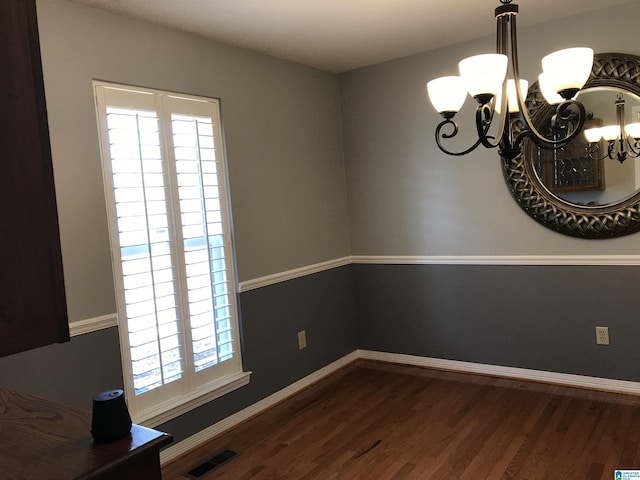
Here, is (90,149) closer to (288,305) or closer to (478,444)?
(288,305)

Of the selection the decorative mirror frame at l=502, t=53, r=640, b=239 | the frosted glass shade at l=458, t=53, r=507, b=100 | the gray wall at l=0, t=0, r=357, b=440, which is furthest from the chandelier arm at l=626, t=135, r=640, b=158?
the gray wall at l=0, t=0, r=357, b=440

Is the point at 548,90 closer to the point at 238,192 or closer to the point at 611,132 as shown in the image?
the point at 611,132

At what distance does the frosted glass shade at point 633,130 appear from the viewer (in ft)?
10.1

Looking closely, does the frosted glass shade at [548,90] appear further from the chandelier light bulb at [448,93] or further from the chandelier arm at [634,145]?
the chandelier arm at [634,145]

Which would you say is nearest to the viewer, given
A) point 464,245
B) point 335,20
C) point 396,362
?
point 335,20

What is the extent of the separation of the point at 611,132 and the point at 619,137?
0.05m

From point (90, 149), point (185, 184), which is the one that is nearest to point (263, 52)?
point (185, 184)

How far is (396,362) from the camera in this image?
13.7 feet

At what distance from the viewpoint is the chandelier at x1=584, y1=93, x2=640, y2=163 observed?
10.2ft

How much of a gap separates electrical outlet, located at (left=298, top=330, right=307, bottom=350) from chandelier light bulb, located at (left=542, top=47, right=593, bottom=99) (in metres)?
2.53

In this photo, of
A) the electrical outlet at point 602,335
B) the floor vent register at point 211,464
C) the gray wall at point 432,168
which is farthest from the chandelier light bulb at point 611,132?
the floor vent register at point 211,464

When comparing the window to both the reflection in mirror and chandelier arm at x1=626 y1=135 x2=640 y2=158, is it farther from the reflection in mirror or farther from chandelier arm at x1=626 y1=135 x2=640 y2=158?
chandelier arm at x1=626 y1=135 x2=640 y2=158

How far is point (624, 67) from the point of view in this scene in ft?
10.1

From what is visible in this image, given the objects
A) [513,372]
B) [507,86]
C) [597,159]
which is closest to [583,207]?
[597,159]
